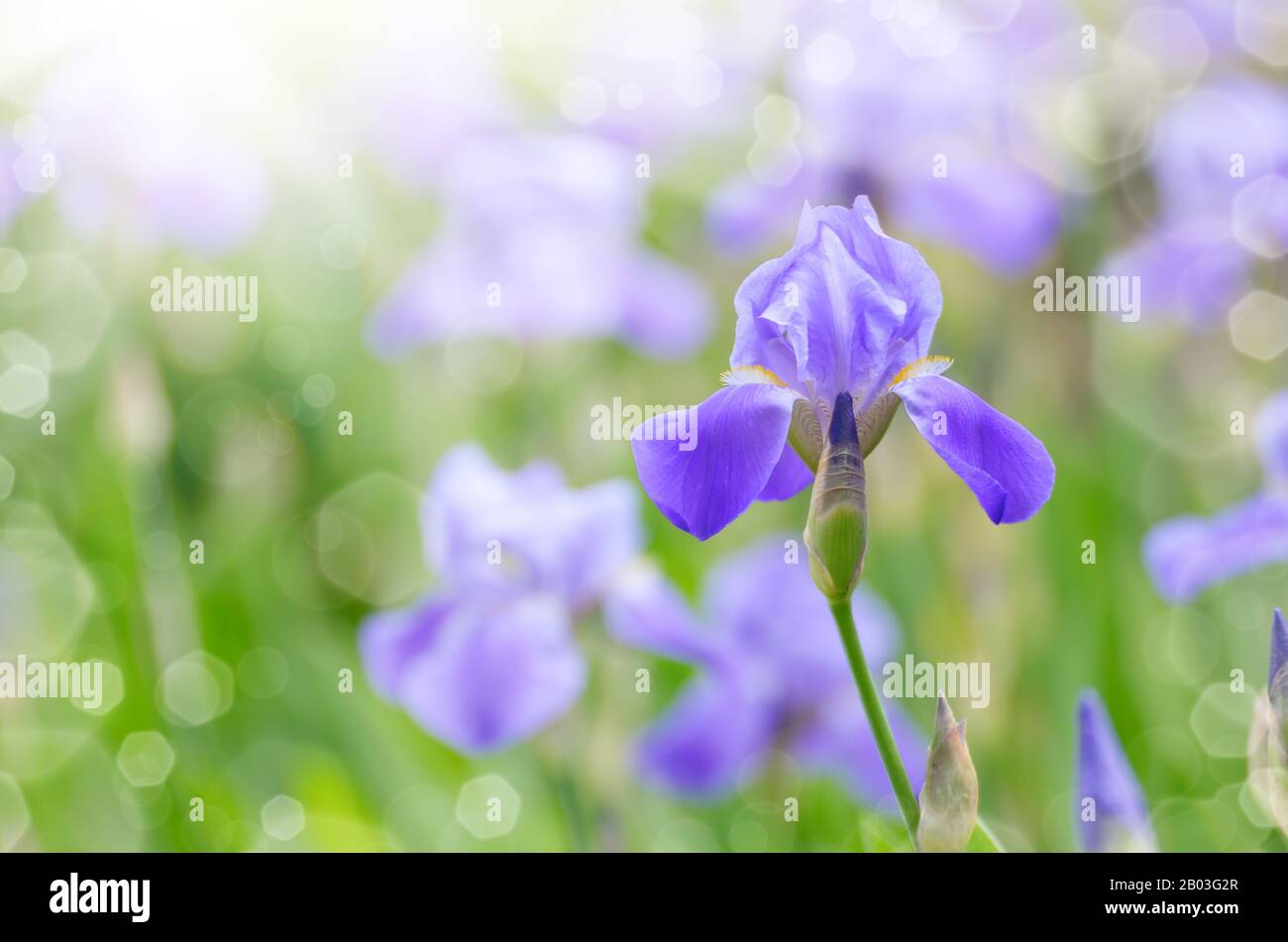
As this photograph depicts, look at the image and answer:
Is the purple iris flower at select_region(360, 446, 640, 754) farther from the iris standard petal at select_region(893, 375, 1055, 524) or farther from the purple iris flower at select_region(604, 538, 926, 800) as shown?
the iris standard petal at select_region(893, 375, 1055, 524)

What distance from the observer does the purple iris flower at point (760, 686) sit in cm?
78

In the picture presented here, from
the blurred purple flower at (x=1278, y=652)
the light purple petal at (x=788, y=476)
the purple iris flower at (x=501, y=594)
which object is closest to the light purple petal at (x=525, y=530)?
the purple iris flower at (x=501, y=594)

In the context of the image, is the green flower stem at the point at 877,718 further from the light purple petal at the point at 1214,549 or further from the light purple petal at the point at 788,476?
the light purple petal at the point at 1214,549

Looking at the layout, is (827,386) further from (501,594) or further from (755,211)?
(755,211)

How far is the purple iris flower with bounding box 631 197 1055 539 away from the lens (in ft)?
1.33

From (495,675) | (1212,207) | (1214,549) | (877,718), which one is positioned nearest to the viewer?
(877,718)

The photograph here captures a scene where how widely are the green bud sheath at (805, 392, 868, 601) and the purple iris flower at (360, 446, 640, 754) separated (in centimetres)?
35

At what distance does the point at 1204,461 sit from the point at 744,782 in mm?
488

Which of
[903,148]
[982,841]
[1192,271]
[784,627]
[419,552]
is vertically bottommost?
[982,841]

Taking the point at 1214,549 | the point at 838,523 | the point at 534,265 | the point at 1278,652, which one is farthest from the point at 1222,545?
A: the point at 534,265

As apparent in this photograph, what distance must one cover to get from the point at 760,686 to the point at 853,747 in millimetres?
74

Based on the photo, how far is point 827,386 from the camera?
0.43 meters

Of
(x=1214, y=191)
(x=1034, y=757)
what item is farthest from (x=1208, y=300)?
(x=1034, y=757)
